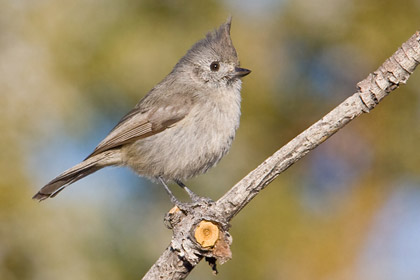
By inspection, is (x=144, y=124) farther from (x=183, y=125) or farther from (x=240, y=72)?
(x=240, y=72)

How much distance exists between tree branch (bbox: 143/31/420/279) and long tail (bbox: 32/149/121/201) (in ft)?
5.34

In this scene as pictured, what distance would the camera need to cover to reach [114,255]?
766 cm

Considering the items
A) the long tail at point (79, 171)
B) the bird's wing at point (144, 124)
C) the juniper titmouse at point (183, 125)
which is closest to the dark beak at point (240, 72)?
the juniper titmouse at point (183, 125)

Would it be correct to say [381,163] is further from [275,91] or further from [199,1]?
[199,1]

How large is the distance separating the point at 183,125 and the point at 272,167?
1.52m

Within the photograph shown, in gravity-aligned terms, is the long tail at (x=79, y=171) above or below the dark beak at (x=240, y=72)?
below

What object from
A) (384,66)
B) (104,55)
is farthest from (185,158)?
(104,55)

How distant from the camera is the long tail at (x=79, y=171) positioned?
6012 mm

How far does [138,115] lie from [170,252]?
6.11 ft

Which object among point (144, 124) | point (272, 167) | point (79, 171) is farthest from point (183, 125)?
point (272, 167)

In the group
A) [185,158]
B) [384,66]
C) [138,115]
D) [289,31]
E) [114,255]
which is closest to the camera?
[384,66]

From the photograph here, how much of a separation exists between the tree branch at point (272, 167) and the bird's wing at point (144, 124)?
1339 mm

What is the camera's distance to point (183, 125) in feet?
19.3

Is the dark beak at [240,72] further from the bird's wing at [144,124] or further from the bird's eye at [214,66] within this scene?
the bird's wing at [144,124]
